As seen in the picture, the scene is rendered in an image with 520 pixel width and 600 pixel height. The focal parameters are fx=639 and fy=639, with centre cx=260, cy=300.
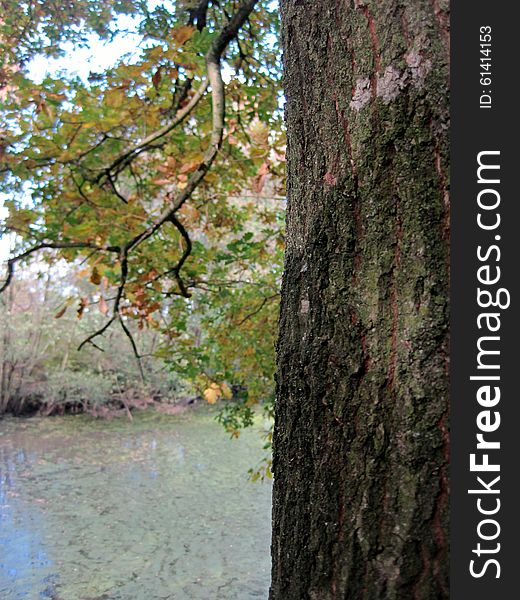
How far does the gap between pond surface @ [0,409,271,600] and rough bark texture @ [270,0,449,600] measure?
2936 millimetres

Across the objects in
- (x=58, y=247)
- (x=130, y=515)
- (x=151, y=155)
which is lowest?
A: (x=130, y=515)

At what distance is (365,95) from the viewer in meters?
0.57

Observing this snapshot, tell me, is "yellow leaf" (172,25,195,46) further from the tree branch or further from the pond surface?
the pond surface

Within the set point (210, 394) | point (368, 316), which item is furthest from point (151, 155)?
point (368, 316)

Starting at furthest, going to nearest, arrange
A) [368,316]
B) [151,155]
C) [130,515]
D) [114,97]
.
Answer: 1. [130,515]
2. [151,155]
3. [114,97]
4. [368,316]

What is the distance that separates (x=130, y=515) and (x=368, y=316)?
4.14m

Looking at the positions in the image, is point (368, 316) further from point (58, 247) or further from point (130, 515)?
point (130, 515)

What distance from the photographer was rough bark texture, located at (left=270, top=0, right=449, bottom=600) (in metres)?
0.53

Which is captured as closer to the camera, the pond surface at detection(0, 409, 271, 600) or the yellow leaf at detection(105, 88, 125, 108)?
the yellow leaf at detection(105, 88, 125, 108)

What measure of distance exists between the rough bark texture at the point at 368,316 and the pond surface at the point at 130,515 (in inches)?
116

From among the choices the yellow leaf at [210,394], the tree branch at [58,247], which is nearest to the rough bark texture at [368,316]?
the tree branch at [58,247]

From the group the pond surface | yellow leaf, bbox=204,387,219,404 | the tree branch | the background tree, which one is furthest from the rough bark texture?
the pond surface

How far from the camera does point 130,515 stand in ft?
14.2

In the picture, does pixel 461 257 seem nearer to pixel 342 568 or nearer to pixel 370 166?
pixel 370 166
